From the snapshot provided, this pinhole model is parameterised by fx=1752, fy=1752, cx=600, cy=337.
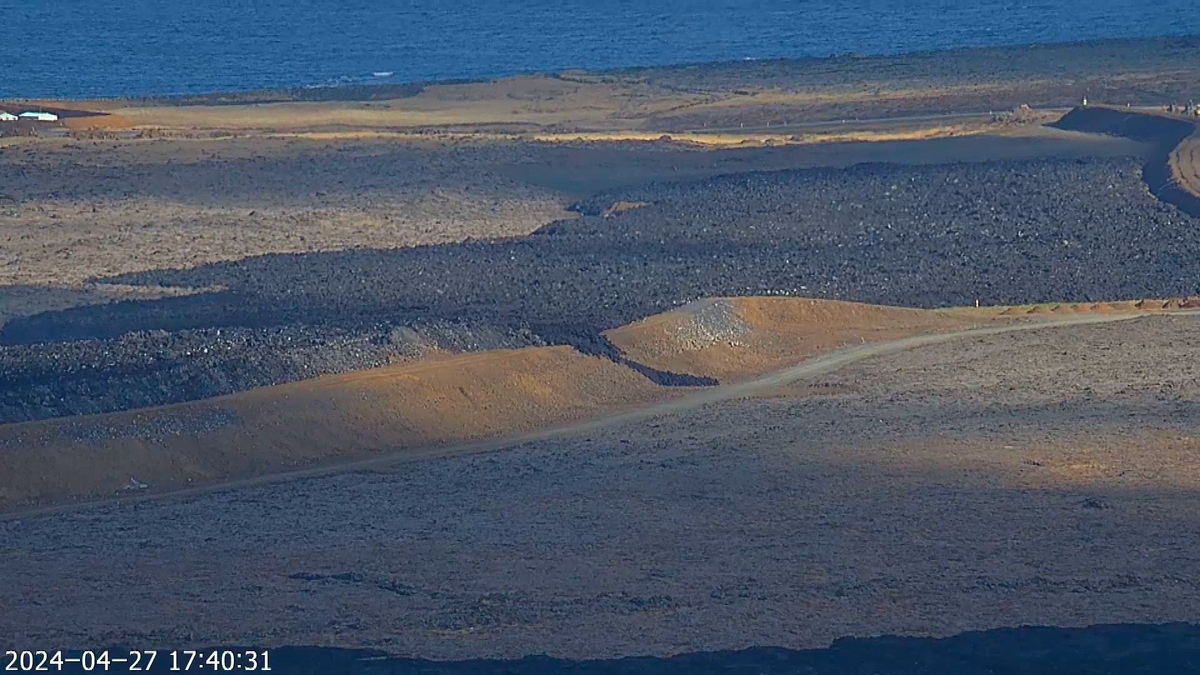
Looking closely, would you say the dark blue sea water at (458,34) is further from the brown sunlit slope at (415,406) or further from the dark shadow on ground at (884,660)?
the dark shadow on ground at (884,660)

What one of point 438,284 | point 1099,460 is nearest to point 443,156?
point 438,284

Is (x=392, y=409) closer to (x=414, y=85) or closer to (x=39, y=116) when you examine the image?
(x=39, y=116)

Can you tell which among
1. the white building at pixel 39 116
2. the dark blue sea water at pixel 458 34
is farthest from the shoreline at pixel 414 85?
the white building at pixel 39 116

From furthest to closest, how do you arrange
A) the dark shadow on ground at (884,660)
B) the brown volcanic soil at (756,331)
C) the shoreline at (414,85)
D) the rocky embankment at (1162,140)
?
1. the shoreline at (414,85)
2. the rocky embankment at (1162,140)
3. the brown volcanic soil at (756,331)
4. the dark shadow on ground at (884,660)

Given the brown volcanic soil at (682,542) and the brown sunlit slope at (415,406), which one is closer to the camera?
the brown volcanic soil at (682,542)

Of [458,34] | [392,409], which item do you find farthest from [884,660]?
[458,34]

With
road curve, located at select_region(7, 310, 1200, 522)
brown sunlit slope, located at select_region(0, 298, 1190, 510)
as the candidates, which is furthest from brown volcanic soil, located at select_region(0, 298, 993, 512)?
road curve, located at select_region(7, 310, 1200, 522)

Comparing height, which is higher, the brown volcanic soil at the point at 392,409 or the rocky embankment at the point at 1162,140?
the rocky embankment at the point at 1162,140
